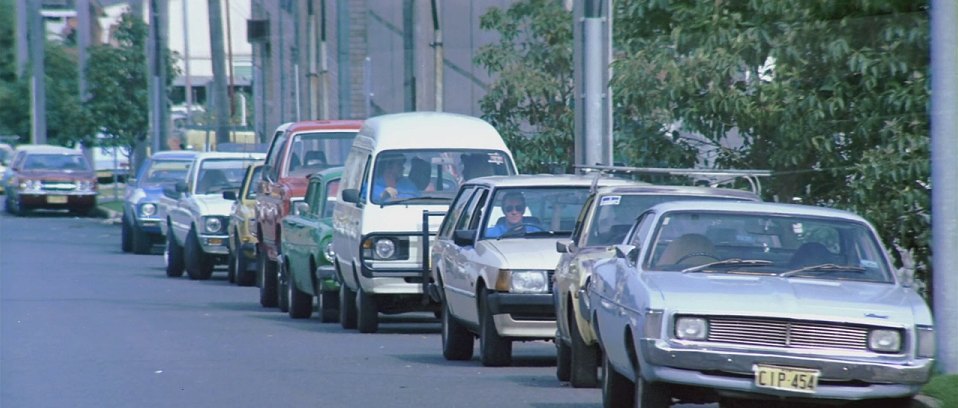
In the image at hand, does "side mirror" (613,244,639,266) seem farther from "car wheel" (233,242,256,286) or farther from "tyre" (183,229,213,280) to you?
"tyre" (183,229,213,280)

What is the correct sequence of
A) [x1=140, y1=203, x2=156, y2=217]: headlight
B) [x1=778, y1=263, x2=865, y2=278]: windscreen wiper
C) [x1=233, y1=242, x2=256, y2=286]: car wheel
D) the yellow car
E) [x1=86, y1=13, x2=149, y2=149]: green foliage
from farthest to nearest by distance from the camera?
1. [x1=86, y1=13, x2=149, y2=149]: green foliage
2. [x1=140, y1=203, x2=156, y2=217]: headlight
3. [x1=233, y1=242, x2=256, y2=286]: car wheel
4. the yellow car
5. [x1=778, y1=263, x2=865, y2=278]: windscreen wiper

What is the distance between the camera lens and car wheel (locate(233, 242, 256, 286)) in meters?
25.2

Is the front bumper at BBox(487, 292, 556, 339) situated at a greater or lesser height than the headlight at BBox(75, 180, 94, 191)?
greater

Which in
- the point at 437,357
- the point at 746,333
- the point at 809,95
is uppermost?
the point at 809,95

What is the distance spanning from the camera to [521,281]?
1334cm

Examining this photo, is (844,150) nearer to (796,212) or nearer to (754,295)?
(796,212)

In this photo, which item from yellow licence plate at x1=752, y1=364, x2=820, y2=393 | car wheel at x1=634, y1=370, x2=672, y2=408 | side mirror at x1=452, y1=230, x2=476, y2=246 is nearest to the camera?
yellow licence plate at x1=752, y1=364, x2=820, y2=393

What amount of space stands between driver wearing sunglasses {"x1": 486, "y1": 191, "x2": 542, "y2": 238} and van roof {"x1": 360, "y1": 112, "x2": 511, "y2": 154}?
3.81 metres

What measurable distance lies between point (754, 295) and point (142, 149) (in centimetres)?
4827

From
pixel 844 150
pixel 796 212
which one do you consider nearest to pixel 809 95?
pixel 844 150

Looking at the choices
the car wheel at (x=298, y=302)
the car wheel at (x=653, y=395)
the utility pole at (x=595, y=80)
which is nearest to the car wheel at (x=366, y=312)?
the car wheel at (x=298, y=302)

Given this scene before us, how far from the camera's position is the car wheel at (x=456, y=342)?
14.7 m

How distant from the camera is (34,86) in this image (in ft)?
203

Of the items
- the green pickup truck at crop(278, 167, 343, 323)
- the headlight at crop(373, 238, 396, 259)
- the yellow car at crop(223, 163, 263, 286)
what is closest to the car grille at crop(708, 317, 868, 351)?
the headlight at crop(373, 238, 396, 259)
